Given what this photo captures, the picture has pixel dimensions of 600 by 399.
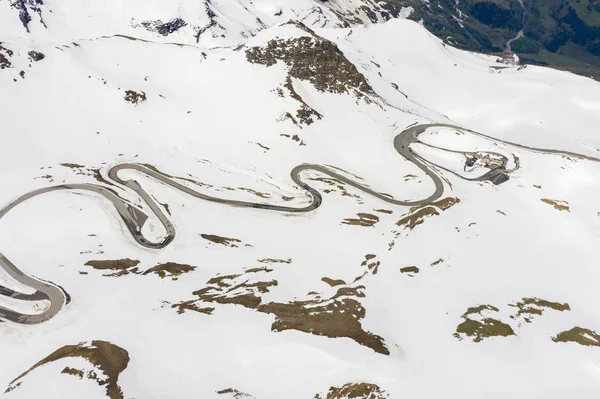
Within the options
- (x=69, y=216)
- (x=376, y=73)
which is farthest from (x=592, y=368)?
(x=376, y=73)

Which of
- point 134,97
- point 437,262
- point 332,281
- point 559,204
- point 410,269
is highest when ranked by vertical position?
point 134,97

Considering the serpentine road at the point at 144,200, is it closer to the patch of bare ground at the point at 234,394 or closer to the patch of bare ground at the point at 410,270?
the patch of bare ground at the point at 410,270

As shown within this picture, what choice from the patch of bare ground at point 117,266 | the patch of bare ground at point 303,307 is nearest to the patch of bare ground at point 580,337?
the patch of bare ground at point 303,307

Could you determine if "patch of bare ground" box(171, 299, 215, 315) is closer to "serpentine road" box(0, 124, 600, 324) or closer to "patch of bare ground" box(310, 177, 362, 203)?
"serpentine road" box(0, 124, 600, 324)

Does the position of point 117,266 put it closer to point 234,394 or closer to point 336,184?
point 234,394

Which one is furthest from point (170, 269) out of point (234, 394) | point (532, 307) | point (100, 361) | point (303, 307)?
point (532, 307)

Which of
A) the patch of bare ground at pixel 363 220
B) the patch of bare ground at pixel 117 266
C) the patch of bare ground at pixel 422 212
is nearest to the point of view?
the patch of bare ground at pixel 117 266

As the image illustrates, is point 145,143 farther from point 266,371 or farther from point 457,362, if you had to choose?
point 457,362
